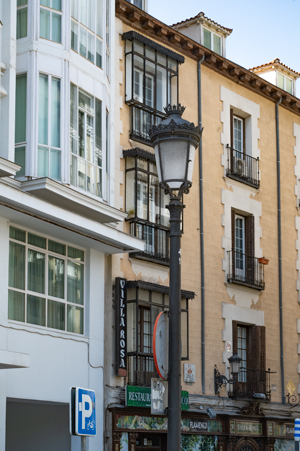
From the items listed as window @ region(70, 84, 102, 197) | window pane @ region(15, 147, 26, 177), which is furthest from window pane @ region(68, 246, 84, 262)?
window pane @ region(15, 147, 26, 177)

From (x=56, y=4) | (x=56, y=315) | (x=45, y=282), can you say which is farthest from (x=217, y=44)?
(x=56, y=315)

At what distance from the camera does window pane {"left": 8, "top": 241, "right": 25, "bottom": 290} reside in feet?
53.8

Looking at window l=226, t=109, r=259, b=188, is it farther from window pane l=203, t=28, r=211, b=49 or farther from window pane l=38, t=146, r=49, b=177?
window pane l=38, t=146, r=49, b=177

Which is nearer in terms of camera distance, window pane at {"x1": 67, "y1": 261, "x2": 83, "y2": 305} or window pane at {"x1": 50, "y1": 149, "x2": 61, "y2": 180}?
window pane at {"x1": 50, "y1": 149, "x2": 61, "y2": 180}

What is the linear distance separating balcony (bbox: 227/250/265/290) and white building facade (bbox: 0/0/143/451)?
525 centimetres

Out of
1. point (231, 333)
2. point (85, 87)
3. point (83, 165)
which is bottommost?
point (231, 333)

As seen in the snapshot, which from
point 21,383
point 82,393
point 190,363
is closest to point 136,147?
point 190,363

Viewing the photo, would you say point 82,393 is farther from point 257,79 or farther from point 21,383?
point 257,79

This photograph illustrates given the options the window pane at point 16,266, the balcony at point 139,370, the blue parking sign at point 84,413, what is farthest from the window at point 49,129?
the blue parking sign at point 84,413

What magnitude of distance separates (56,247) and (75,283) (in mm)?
1014

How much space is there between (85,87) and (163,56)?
452cm

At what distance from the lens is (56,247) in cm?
1786

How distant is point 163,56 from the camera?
71.8ft

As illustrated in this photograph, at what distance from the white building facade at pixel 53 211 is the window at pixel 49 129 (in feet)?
0.07
